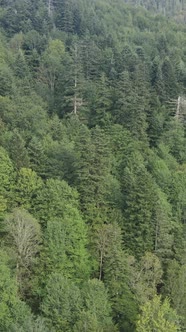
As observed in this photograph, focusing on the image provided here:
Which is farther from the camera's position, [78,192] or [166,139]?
[166,139]

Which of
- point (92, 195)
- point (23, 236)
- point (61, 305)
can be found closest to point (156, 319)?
point (61, 305)

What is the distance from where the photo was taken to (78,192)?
2174 inches

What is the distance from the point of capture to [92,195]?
55.1 m

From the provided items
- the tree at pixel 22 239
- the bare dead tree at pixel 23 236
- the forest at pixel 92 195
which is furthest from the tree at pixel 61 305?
the bare dead tree at pixel 23 236

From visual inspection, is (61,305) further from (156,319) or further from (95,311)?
(156,319)

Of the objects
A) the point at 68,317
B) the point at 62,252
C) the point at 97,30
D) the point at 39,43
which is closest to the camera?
the point at 68,317

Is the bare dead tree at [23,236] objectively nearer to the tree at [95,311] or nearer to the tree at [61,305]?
the tree at [61,305]

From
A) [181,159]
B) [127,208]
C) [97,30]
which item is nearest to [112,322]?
[127,208]

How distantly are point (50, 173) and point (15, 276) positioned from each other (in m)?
15.5

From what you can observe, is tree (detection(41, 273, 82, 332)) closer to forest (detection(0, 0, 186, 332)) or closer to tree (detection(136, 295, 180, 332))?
forest (detection(0, 0, 186, 332))

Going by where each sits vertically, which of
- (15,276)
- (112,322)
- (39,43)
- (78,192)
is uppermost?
(39,43)

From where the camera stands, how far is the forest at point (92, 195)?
43.4 metres

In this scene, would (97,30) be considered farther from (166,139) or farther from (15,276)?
(15,276)

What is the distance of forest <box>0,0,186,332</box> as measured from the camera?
43447 mm
